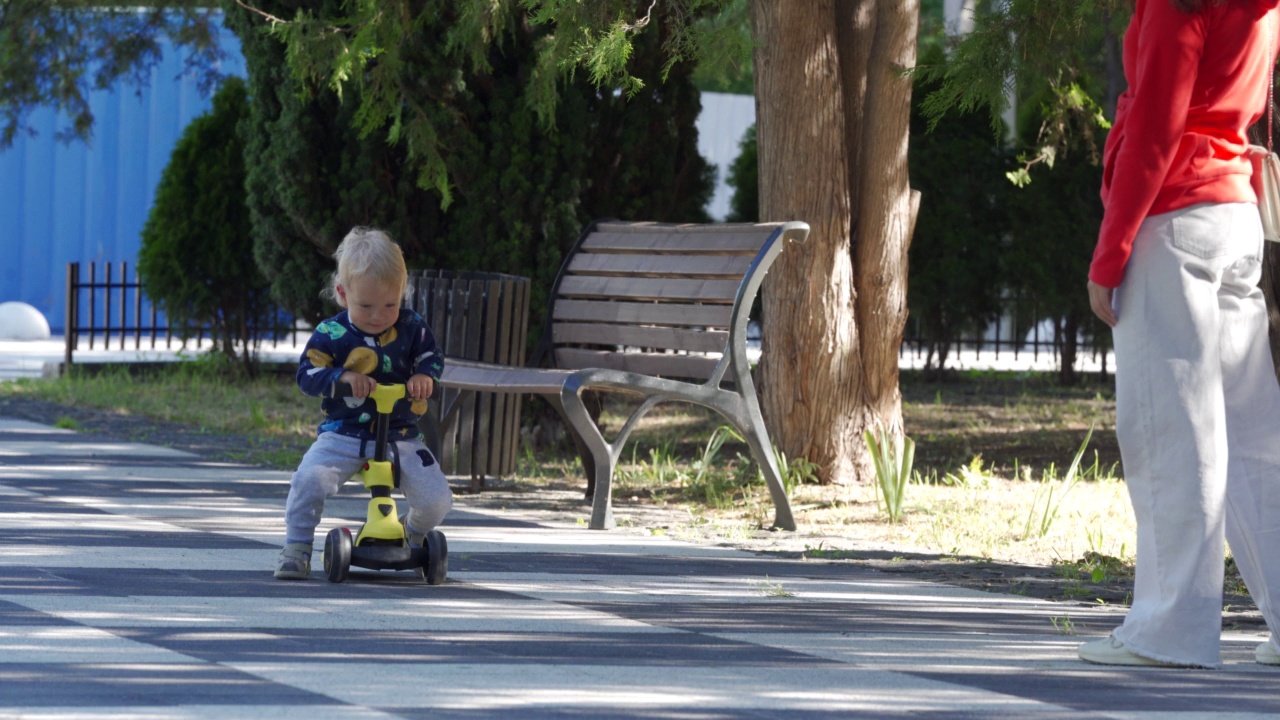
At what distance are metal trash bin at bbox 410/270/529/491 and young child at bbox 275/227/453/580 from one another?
2296mm

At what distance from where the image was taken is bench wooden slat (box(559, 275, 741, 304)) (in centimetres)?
646

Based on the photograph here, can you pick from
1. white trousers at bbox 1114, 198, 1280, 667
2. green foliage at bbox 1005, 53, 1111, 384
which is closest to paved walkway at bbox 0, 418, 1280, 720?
white trousers at bbox 1114, 198, 1280, 667

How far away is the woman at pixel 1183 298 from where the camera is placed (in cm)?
379

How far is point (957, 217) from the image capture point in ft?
42.8

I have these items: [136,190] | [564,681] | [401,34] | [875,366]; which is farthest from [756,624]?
[136,190]

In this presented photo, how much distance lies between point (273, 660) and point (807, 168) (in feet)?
14.1

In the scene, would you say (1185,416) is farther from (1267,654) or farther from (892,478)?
(892,478)

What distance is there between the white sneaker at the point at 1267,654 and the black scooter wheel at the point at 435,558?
7.13 feet

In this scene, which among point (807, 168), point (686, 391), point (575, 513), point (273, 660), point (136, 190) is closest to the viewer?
point (273, 660)

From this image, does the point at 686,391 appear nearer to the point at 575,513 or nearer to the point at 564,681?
the point at 575,513

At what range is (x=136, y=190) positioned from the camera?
24.6 meters

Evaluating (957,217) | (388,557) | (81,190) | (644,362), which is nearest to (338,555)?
(388,557)

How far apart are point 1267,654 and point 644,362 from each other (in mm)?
3280

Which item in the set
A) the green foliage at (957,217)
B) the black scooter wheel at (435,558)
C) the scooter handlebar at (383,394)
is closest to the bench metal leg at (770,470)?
the black scooter wheel at (435,558)
